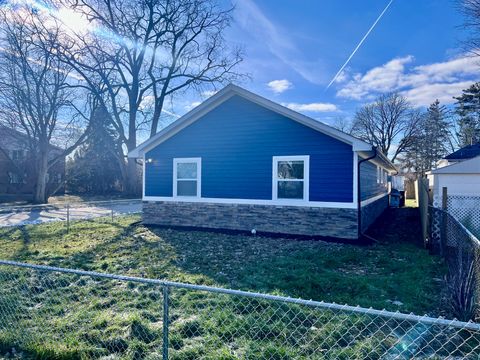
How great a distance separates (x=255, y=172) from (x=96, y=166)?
28214 mm

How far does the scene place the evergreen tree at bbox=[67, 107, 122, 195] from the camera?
32.3 metres

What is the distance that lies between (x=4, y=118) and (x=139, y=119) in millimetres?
9787

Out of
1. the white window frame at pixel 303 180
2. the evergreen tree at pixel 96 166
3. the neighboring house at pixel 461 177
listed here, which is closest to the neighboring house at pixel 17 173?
the evergreen tree at pixel 96 166

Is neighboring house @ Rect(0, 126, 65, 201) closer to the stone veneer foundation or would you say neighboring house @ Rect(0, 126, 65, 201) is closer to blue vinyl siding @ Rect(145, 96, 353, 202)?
the stone veneer foundation

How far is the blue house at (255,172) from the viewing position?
9.09 metres

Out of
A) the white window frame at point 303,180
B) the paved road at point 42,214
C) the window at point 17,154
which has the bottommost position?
the paved road at point 42,214

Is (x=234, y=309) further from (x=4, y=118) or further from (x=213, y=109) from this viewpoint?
(x=4, y=118)

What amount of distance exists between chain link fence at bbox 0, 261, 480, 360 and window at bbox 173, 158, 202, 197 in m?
6.54

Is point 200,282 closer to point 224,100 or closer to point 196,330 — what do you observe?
point 196,330

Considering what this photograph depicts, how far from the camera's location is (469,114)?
1219 inches

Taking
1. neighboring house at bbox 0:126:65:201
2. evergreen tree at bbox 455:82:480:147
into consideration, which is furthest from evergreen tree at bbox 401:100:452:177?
neighboring house at bbox 0:126:65:201

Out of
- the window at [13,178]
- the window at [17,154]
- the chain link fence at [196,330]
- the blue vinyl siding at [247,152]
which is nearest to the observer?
the chain link fence at [196,330]

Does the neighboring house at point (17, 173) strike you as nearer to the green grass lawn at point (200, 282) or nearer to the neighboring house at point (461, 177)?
the green grass lawn at point (200, 282)

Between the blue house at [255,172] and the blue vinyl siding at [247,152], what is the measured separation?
0.09 ft
